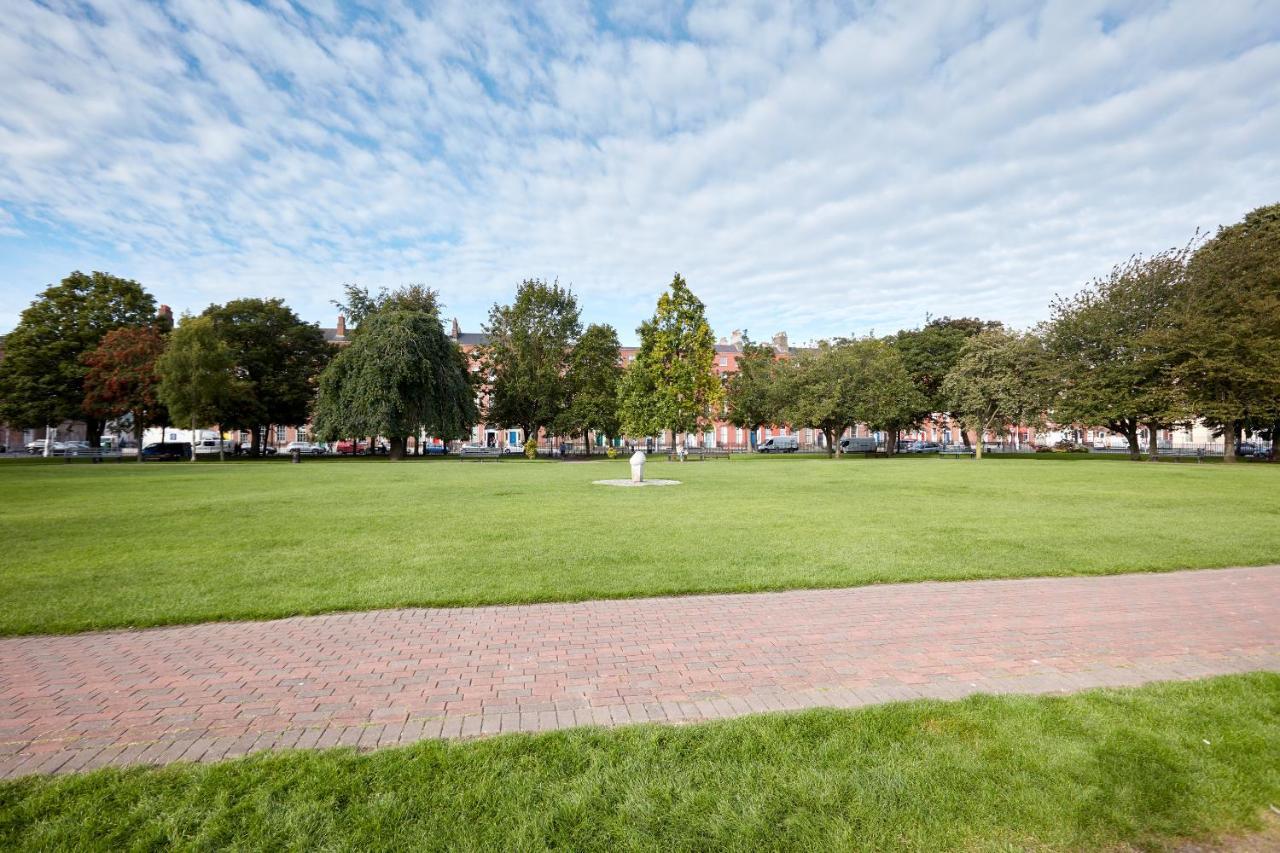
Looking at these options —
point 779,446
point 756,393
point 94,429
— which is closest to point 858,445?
point 779,446

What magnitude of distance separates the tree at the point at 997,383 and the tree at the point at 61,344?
212 feet

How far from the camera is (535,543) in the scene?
9.80 metres

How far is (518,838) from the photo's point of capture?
105 inches

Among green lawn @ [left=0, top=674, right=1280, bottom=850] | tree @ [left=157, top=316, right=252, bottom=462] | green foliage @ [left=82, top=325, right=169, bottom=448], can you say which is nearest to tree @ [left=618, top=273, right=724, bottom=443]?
tree @ [left=157, top=316, right=252, bottom=462]

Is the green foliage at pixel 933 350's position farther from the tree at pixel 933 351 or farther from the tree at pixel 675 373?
the tree at pixel 675 373

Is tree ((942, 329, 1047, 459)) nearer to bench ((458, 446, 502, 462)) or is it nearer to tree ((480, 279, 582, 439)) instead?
tree ((480, 279, 582, 439))

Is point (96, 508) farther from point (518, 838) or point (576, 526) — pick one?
point (518, 838)

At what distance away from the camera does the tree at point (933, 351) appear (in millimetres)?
59062

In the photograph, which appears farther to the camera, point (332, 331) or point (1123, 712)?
point (332, 331)

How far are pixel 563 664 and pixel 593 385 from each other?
4994 cm

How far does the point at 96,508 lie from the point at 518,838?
1674 centimetres

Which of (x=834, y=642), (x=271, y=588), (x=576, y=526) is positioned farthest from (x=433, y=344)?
(x=834, y=642)

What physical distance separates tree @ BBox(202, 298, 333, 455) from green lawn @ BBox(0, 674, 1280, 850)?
51.8 m

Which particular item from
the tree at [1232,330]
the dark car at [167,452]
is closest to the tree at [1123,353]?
the tree at [1232,330]
